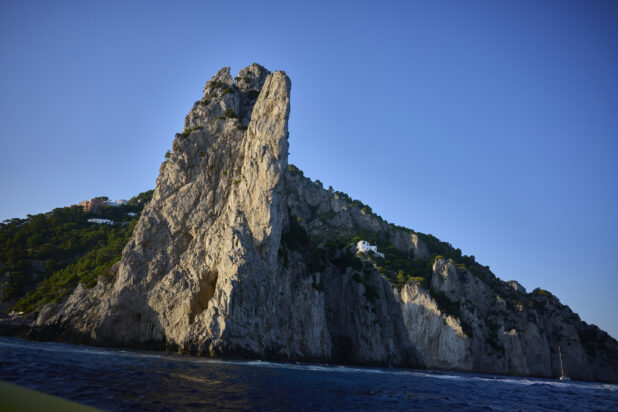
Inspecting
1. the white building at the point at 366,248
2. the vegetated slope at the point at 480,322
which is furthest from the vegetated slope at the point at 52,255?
the white building at the point at 366,248

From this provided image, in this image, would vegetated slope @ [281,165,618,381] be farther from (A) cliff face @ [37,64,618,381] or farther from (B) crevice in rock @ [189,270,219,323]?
(B) crevice in rock @ [189,270,219,323]

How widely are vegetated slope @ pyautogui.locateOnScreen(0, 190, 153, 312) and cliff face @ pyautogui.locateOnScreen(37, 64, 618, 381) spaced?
1107cm

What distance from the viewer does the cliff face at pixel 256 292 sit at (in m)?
39.1

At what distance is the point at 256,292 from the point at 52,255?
2068 inches

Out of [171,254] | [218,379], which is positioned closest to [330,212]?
[171,254]

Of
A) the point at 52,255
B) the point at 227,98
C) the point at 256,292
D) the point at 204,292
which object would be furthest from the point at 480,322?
the point at 52,255

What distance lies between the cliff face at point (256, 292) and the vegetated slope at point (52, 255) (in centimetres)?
1107

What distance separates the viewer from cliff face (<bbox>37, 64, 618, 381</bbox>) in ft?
128

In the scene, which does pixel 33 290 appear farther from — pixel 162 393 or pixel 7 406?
pixel 7 406

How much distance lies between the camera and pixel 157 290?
41438mm

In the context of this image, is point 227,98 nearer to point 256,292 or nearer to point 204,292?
point 204,292

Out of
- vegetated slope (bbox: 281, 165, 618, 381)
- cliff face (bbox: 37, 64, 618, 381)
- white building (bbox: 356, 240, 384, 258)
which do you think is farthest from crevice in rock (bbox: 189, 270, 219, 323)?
white building (bbox: 356, 240, 384, 258)

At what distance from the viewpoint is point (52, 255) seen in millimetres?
67562

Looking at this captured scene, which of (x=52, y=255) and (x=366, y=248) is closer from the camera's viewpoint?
(x=52, y=255)
